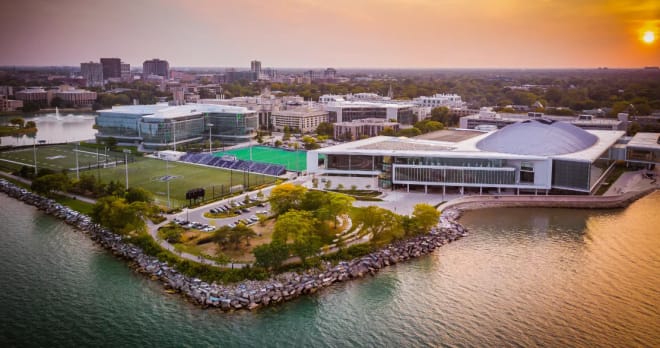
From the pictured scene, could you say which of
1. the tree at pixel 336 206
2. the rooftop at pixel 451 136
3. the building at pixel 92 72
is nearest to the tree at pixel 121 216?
the tree at pixel 336 206

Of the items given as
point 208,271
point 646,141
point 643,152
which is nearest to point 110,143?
point 208,271

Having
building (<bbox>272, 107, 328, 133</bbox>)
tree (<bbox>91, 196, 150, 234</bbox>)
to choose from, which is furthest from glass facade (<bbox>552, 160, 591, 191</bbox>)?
building (<bbox>272, 107, 328, 133</bbox>)

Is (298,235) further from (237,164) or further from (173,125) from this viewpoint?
(173,125)

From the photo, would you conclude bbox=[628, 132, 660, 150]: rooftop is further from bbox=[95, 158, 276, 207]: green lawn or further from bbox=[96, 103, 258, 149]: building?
bbox=[96, 103, 258, 149]: building

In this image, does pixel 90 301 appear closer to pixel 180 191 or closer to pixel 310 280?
pixel 310 280

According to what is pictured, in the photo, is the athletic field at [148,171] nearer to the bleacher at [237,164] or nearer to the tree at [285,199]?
the bleacher at [237,164]

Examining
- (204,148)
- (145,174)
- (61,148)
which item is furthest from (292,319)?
(61,148)
